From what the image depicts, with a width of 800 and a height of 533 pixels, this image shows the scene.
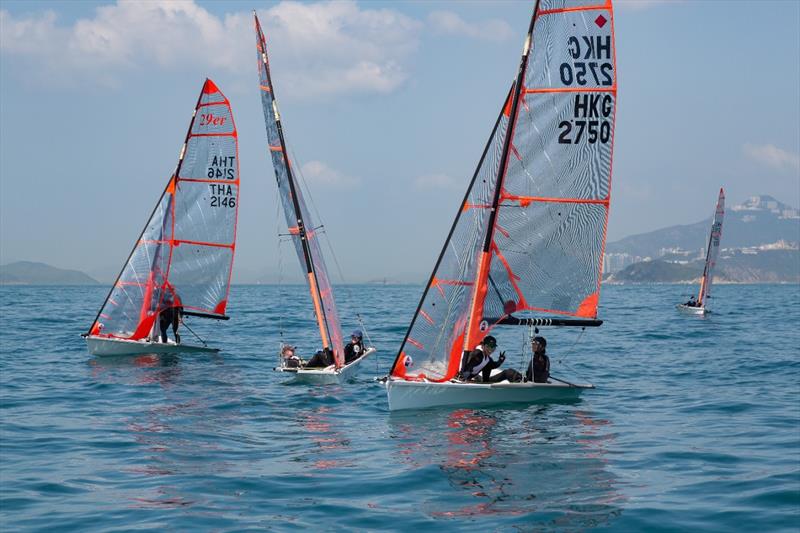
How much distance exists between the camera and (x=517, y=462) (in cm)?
1389

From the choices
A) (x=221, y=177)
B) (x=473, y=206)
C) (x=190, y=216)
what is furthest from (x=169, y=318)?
(x=473, y=206)

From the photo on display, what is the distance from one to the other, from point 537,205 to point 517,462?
732 centimetres

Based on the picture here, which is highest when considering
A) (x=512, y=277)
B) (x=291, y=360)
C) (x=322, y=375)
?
(x=512, y=277)

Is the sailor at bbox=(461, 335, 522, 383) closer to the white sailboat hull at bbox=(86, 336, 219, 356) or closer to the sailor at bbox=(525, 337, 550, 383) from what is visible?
the sailor at bbox=(525, 337, 550, 383)

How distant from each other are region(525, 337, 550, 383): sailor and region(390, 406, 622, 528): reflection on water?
28.6 inches

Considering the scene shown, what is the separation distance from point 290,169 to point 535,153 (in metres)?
7.44

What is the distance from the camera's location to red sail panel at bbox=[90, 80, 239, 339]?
3047 cm

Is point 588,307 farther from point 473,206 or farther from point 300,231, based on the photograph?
point 300,231

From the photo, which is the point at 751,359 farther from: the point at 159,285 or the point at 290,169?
the point at 159,285

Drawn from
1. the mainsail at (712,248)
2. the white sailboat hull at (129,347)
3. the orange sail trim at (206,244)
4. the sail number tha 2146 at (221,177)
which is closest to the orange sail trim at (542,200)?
the sail number tha 2146 at (221,177)

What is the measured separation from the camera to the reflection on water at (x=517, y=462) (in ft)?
36.7

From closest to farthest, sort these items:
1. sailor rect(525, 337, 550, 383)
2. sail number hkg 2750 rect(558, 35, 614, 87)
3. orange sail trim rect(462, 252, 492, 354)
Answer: sail number hkg 2750 rect(558, 35, 614, 87), sailor rect(525, 337, 550, 383), orange sail trim rect(462, 252, 492, 354)

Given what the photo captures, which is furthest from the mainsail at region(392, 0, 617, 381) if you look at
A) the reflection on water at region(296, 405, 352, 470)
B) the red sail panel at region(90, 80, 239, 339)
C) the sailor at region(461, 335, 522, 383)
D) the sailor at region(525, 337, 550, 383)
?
the red sail panel at region(90, 80, 239, 339)

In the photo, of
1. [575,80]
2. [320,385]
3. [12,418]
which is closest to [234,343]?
[320,385]
